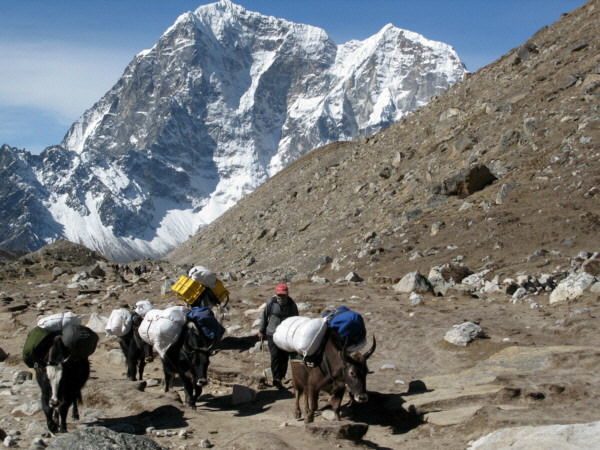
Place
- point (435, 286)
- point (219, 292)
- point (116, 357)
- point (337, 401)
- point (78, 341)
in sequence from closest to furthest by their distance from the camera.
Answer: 1. point (337, 401)
2. point (78, 341)
3. point (219, 292)
4. point (116, 357)
5. point (435, 286)

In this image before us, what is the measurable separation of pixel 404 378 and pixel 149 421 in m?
4.07

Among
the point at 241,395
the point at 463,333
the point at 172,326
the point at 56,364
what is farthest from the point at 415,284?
the point at 56,364

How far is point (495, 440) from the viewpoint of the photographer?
593cm

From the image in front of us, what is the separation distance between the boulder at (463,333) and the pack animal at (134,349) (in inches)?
224

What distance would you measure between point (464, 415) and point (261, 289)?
1147 centimetres

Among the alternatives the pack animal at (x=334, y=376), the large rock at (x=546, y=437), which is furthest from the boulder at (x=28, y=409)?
the large rock at (x=546, y=437)

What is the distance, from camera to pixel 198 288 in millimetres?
11164

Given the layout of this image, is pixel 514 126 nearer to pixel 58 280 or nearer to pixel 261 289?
pixel 261 289

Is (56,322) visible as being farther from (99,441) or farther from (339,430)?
(339,430)

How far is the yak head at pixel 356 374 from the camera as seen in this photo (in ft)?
22.9

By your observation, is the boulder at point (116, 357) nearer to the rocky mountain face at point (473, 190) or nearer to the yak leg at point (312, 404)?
the yak leg at point (312, 404)

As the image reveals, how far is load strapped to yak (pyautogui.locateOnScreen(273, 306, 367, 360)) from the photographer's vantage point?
751cm

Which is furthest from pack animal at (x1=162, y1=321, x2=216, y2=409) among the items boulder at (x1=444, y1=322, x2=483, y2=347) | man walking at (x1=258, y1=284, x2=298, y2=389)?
boulder at (x1=444, y1=322, x2=483, y2=347)

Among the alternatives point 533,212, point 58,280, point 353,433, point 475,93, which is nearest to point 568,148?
point 533,212
